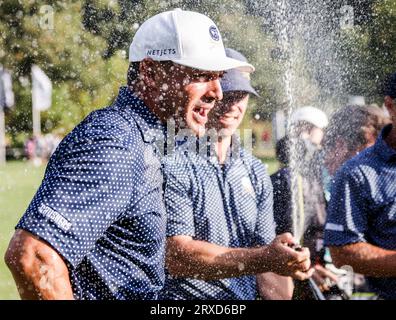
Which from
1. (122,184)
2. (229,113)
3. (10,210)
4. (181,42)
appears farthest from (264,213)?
(10,210)

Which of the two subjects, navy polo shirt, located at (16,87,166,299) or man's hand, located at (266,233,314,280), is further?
man's hand, located at (266,233,314,280)

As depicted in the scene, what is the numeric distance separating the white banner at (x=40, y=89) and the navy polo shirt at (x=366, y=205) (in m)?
20.1

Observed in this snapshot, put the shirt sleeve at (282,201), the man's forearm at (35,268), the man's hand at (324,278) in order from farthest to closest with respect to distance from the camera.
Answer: the man's hand at (324,278) < the shirt sleeve at (282,201) < the man's forearm at (35,268)

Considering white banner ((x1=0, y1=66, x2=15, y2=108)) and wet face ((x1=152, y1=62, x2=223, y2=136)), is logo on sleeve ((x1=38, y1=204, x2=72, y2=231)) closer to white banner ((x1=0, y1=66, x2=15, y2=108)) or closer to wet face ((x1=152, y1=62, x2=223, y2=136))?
wet face ((x1=152, y1=62, x2=223, y2=136))

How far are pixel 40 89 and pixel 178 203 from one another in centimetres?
2356

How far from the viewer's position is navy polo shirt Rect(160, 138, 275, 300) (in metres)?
2.71

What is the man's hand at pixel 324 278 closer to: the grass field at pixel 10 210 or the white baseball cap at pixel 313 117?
the white baseball cap at pixel 313 117

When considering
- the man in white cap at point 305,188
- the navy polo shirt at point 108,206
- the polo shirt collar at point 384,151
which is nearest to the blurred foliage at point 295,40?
the man in white cap at point 305,188

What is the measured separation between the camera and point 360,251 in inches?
114

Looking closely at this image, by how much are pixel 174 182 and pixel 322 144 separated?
→ 248 centimetres

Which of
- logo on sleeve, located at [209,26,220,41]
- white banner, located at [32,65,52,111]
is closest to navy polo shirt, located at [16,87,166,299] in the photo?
logo on sleeve, located at [209,26,220,41]

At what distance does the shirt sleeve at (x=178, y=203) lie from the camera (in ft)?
8.83
